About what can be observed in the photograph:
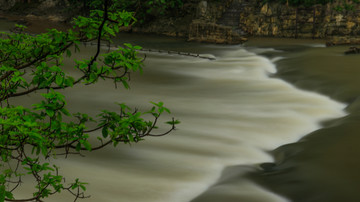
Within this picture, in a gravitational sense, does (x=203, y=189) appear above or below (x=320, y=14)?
below

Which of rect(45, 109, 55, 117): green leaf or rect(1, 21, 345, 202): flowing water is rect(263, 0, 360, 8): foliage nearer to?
rect(1, 21, 345, 202): flowing water

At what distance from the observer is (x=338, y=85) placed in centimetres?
1527

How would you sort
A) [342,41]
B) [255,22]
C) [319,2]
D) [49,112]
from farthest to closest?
1. [255,22]
2. [319,2]
3. [342,41]
4. [49,112]

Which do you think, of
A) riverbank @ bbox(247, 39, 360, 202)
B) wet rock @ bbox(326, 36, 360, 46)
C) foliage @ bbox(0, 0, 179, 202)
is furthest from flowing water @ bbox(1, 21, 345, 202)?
wet rock @ bbox(326, 36, 360, 46)

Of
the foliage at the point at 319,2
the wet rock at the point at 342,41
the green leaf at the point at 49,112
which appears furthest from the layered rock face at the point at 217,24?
the green leaf at the point at 49,112

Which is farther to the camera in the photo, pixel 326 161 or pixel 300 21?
→ pixel 300 21

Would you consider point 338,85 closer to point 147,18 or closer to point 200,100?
point 200,100

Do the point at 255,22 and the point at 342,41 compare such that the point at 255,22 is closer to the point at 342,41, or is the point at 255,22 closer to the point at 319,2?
the point at 319,2

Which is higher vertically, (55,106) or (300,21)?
(55,106)

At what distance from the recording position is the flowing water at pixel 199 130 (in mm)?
7641

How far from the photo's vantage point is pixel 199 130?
11.1 meters

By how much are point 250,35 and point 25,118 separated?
29752 millimetres

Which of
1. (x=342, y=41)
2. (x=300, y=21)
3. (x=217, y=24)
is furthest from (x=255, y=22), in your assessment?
(x=342, y=41)

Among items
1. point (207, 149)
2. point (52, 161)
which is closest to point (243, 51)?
point (207, 149)
